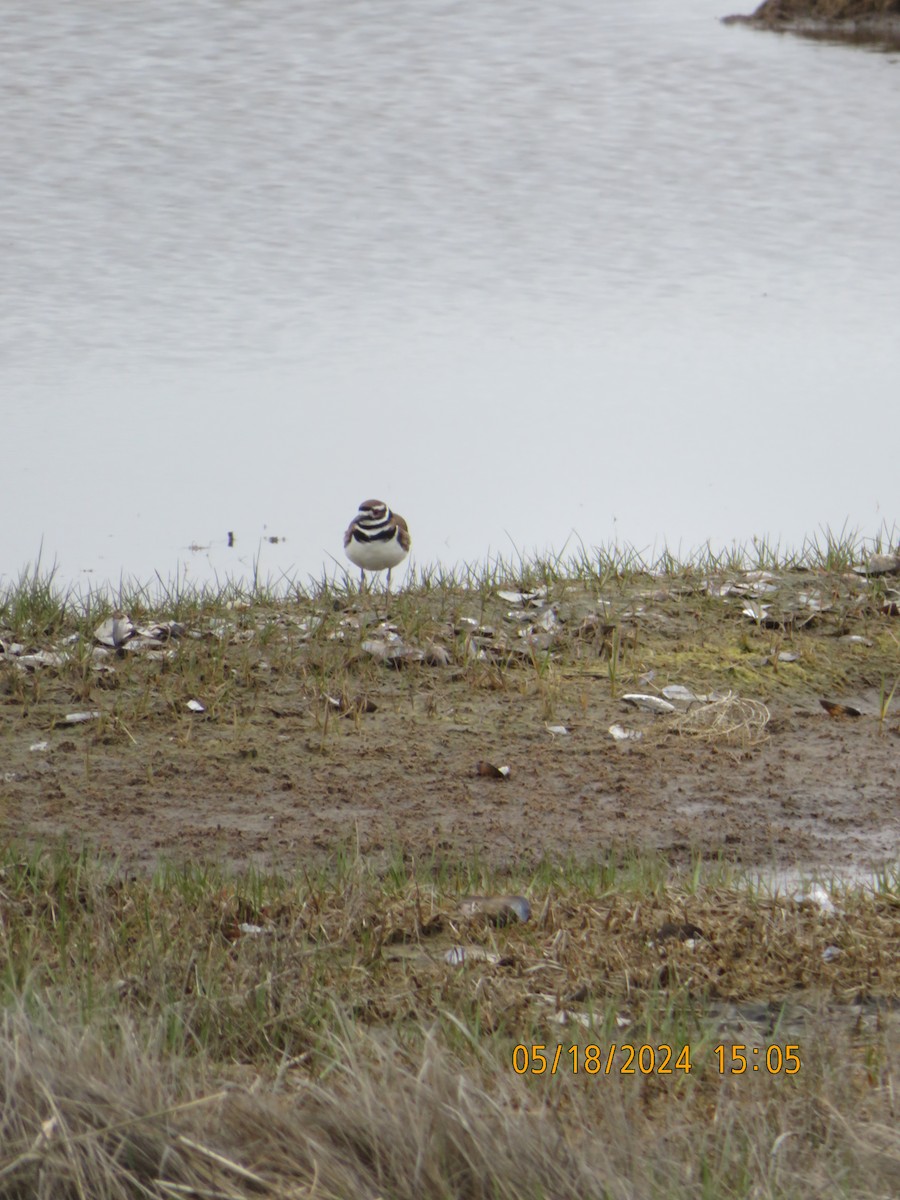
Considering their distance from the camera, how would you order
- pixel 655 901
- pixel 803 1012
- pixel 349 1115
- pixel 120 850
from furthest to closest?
pixel 120 850, pixel 655 901, pixel 803 1012, pixel 349 1115

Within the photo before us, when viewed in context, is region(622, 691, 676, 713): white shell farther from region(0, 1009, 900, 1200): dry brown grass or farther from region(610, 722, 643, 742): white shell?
region(0, 1009, 900, 1200): dry brown grass

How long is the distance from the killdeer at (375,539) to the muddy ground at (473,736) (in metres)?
0.28

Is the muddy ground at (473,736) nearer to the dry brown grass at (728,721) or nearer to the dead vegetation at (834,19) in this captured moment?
the dry brown grass at (728,721)

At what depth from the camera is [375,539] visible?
808cm

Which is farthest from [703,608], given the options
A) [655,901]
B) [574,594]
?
[655,901]

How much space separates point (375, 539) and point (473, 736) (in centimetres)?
193

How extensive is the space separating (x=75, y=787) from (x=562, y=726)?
221 centimetres

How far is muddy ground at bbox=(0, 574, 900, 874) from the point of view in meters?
5.46

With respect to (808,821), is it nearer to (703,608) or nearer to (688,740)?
(688,740)

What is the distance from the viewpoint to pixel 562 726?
6.61 metres

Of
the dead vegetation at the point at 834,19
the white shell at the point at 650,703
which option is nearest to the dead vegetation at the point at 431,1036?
the white shell at the point at 650,703
